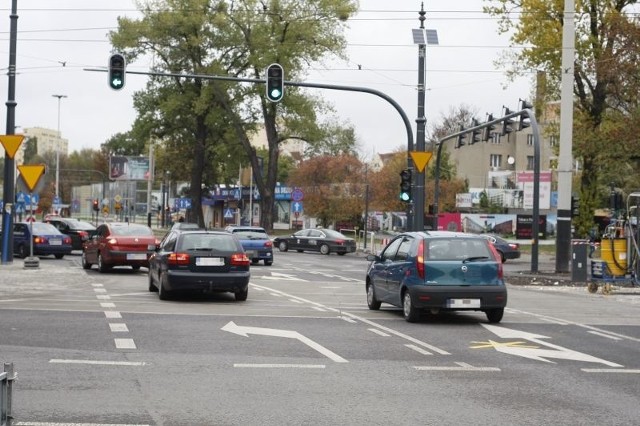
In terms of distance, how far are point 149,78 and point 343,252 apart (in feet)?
74.3

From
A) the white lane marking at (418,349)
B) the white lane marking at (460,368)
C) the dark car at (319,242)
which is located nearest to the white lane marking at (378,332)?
the white lane marking at (418,349)

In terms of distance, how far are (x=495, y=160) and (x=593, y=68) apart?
65.3m

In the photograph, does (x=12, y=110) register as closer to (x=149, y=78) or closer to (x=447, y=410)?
(x=447, y=410)

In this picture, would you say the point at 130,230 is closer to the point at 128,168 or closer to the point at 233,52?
the point at 233,52

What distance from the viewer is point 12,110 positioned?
31.6 meters

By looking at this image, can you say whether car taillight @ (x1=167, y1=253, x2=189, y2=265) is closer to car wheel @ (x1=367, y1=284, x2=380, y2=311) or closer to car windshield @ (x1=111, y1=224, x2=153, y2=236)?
car wheel @ (x1=367, y1=284, x2=380, y2=311)

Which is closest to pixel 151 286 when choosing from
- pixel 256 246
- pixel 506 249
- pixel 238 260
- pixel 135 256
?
pixel 238 260

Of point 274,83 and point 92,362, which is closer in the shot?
point 92,362

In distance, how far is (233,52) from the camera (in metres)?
65.3

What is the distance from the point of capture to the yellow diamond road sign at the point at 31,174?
28.6m

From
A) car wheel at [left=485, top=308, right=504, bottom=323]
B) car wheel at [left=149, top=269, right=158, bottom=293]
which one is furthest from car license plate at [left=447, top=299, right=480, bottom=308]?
car wheel at [left=149, top=269, right=158, bottom=293]

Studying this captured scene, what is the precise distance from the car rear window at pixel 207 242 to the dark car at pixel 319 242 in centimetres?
3341

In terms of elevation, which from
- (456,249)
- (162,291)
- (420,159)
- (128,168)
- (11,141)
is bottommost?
(162,291)

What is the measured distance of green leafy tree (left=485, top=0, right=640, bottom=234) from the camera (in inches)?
1672
